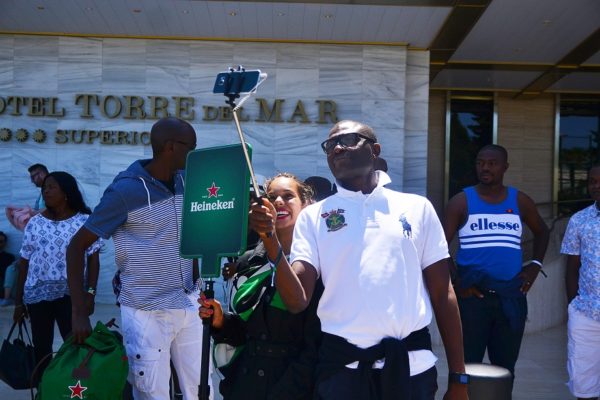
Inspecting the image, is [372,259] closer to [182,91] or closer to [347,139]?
[347,139]

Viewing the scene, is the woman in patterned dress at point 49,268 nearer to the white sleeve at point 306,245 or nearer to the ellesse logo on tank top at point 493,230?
the ellesse logo on tank top at point 493,230

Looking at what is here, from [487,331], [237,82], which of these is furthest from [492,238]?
[237,82]

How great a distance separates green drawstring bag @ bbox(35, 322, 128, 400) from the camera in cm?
387

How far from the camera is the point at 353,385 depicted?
2816mm

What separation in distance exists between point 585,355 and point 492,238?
1.09 m

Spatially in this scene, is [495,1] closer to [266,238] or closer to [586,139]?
[586,139]

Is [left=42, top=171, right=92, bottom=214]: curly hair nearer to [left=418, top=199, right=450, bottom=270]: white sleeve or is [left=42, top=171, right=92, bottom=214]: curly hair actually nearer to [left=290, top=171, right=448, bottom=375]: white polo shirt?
[left=290, top=171, right=448, bottom=375]: white polo shirt

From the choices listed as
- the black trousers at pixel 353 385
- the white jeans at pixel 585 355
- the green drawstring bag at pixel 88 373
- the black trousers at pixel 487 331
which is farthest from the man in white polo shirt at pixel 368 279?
the white jeans at pixel 585 355

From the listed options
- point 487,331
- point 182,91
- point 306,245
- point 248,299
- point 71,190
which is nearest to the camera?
point 306,245

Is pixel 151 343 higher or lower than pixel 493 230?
lower

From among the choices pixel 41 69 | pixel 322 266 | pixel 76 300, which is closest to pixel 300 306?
pixel 322 266

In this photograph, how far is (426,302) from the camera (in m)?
2.96

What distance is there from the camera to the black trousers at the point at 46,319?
540 centimetres

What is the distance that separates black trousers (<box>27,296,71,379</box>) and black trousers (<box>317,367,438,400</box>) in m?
3.06
